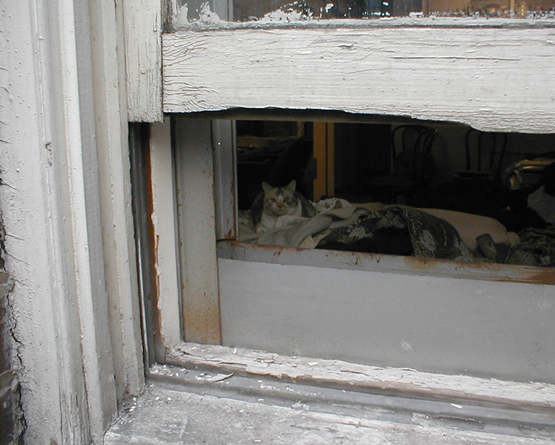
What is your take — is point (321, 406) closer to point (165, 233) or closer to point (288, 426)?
point (288, 426)

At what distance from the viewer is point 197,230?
1.27 m

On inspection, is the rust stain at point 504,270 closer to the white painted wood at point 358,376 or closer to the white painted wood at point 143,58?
the white painted wood at point 358,376

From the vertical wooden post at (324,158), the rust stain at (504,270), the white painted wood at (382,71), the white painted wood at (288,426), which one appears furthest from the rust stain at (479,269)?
the vertical wooden post at (324,158)

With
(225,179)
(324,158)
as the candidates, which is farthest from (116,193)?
(324,158)

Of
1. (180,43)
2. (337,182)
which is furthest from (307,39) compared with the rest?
(337,182)

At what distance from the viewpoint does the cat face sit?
239 centimetres

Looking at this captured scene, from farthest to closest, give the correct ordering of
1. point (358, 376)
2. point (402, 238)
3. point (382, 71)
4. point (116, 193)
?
point (402, 238) → point (358, 376) → point (116, 193) → point (382, 71)

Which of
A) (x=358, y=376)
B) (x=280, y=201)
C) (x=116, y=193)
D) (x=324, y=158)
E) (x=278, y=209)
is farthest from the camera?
(x=324, y=158)

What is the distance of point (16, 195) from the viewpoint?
92 cm

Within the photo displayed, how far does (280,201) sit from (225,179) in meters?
1.19

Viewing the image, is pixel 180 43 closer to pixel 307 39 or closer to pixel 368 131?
pixel 307 39

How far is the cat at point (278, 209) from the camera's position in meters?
2.26

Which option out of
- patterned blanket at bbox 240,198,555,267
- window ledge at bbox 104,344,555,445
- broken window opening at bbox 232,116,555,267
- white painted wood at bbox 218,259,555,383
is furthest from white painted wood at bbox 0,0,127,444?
patterned blanket at bbox 240,198,555,267

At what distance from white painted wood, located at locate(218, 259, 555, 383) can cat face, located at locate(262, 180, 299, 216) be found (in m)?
1.06
